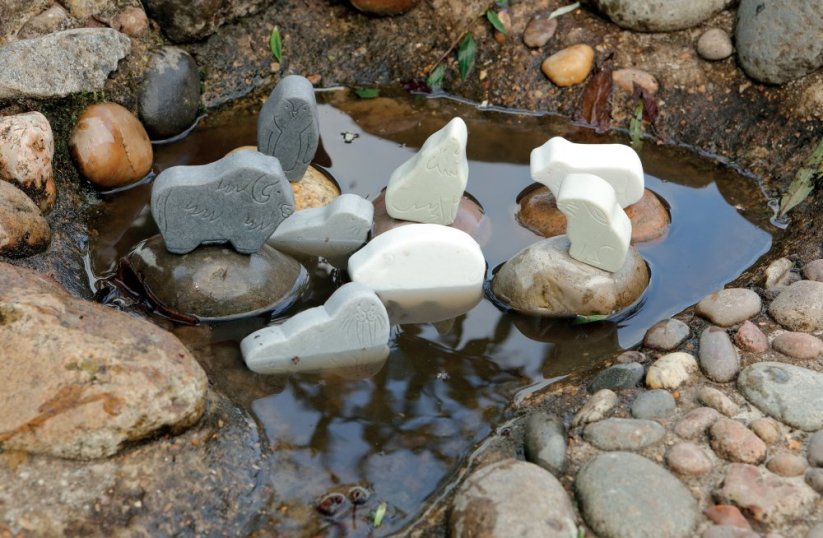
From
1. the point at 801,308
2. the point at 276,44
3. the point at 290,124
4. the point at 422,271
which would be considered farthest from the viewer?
the point at 276,44

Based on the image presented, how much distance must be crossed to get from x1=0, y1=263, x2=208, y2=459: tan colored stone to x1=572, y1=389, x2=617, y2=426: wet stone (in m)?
1.72

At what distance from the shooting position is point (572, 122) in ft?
22.2

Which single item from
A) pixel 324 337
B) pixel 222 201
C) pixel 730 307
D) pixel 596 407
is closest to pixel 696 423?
pixel 596 407

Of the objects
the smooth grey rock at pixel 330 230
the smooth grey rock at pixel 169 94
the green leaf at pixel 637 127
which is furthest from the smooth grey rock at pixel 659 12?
the smooth grey rock at pixel 169 94

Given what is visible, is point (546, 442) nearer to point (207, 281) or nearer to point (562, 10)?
point (207, 281)

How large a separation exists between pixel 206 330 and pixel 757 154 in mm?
3888

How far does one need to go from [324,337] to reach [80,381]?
1253mm

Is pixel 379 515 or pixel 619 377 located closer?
pixel 379 515

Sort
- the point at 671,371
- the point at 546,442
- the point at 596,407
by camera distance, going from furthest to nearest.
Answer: the point at 671,371 → the point at 596,407 → the point at 546,442

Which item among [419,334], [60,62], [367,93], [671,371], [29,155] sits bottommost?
[419,334]

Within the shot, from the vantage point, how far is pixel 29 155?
5.18 m

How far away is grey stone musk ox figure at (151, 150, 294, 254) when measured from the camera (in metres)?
4.73

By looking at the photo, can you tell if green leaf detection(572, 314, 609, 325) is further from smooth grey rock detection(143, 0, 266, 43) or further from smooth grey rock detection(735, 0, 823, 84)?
smooth grey rock detection(143, 0, 266, 43)

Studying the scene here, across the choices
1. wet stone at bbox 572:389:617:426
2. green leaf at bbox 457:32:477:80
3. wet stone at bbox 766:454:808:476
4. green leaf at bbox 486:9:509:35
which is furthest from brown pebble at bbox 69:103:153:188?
wet stone at bbox 766:454:808:476
